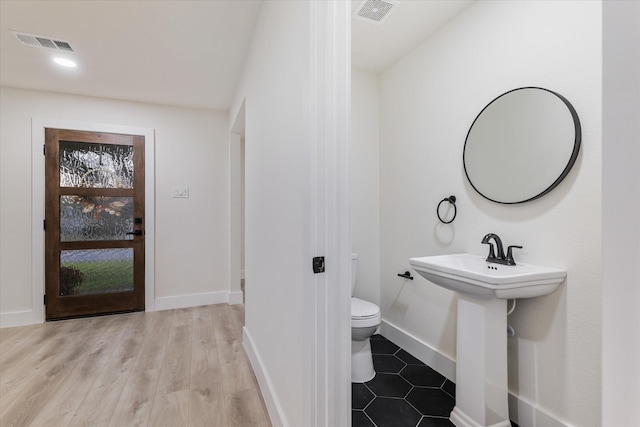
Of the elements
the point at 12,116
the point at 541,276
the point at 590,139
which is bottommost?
the point at 541,276

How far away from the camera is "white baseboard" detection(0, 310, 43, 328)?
2848mm

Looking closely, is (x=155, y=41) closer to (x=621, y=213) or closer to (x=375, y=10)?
(x=375, y=10)

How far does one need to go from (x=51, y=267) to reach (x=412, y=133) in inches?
147

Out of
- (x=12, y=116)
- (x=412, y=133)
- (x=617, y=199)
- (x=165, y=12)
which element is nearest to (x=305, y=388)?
(x=617, y=199)

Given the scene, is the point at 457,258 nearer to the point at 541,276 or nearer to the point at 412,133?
the point at 541,276

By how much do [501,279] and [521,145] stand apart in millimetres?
780

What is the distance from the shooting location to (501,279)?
4.14 ft

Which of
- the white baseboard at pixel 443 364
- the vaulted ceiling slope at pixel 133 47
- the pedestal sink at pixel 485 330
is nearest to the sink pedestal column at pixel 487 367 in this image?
the pedestal sink at pixel 485 330

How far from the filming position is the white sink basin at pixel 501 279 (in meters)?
1.28

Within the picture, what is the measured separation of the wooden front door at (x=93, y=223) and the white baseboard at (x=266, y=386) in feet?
5.99

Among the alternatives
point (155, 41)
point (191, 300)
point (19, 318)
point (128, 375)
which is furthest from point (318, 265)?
point (19, 318)

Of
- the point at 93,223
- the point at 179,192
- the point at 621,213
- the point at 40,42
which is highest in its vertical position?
the point at 40,42

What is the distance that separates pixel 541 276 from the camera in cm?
134

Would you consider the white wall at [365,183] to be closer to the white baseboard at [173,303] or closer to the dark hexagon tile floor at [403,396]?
the dark hexagon tile floor at [403,396]
